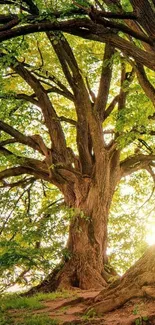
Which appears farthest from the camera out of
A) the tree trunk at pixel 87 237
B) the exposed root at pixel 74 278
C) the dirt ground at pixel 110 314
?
the tree trunk at pixel 87 237

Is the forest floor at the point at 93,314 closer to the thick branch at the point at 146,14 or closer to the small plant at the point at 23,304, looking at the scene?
the small plant at the point at 23,304

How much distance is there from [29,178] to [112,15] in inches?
353

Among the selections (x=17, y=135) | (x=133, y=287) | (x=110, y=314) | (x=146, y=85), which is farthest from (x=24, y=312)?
(x=17, y=135)

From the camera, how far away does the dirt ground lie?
4.87 meters

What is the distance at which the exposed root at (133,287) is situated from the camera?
18.2 feet

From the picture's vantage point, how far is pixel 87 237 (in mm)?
10430

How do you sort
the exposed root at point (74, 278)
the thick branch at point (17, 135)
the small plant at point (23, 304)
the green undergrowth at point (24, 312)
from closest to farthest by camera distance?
the green undergrowth at point (24, 312), the small plant at point (23, 304), the exposed root at point (74, 278), the thick branch at point (17, 135)

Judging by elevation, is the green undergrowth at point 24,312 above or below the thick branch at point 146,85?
below

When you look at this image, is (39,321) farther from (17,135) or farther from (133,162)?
(133,162)

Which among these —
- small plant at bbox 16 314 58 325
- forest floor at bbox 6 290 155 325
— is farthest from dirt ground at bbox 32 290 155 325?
small plant at bbox 16 314 58 325

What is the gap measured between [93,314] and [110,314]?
0.29 m

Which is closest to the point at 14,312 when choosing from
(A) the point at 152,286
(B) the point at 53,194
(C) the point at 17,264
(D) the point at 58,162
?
(C) the point at 17,264

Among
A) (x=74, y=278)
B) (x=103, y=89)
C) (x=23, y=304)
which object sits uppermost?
(x=103, y=89)

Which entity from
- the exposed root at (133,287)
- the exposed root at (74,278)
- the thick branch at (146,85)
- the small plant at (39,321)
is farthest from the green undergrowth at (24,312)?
the thick branch at (146,85)
